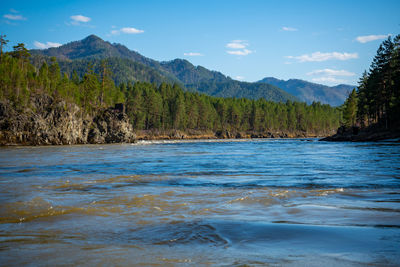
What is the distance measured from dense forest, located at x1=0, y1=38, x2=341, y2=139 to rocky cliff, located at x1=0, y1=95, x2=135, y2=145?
322 cm

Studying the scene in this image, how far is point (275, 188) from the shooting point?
432 inches

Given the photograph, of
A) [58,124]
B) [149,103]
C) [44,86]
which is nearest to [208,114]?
[149,103]

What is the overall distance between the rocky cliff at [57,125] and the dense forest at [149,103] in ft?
10.6

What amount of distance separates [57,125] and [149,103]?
59.6m

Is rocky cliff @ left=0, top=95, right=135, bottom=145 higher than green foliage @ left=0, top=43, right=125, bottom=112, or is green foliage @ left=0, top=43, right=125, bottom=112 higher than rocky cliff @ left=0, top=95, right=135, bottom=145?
green foliage @ left=0, top=43, right=125, bottom=112

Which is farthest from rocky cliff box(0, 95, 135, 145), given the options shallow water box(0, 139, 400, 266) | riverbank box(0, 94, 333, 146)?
shallow water box(0, 139, 400, 266)

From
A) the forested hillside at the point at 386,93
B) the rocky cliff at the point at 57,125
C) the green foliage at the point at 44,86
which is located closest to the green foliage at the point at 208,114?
the green foliage at the point at 44,86

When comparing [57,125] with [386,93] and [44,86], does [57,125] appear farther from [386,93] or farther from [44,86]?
[386,93]

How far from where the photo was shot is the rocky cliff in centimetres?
6034

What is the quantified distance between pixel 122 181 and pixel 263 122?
504ft

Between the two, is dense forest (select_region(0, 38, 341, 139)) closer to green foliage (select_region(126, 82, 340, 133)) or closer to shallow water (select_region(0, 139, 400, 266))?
green foliage (select_region(126, 82, 340, 133))

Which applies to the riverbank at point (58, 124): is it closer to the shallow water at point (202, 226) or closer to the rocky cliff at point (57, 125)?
the rocky cliff at point (57, 125)

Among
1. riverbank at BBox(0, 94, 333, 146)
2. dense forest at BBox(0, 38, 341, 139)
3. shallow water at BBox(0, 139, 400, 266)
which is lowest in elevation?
shallow water at BBox(0, 139, 400, 266)

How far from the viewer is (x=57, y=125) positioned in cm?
6794
